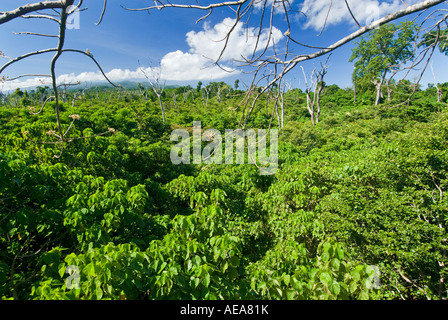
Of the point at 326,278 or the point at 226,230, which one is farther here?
the point at 226,230

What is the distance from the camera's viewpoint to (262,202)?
5379 millimetres

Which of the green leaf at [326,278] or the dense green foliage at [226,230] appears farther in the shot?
the dense green foliage at [226,230]

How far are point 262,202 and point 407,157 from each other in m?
3.21

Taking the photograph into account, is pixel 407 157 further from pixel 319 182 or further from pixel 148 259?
pixel 148 259

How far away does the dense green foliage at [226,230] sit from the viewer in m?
1.89

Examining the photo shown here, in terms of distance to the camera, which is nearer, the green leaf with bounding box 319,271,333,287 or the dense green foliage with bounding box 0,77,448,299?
the green leaf with bounding box 319,271,333,287

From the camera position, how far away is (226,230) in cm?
346

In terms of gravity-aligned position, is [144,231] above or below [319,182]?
below

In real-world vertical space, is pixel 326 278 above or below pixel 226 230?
above

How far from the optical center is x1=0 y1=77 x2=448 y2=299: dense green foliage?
1.89 meters
